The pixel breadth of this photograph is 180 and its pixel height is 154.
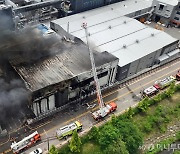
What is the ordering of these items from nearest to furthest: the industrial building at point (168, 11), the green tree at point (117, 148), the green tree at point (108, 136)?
the green tree at point (117, 148)
the green tree at point (108, 136)
the industrial building at point (168, 11)

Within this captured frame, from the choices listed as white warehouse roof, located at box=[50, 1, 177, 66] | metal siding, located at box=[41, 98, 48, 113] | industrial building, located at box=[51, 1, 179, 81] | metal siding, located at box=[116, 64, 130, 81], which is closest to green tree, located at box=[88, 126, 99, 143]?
metal siding, located at box=[41, 98, 48, 113]

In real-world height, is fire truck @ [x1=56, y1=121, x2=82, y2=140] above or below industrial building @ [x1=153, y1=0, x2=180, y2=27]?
below

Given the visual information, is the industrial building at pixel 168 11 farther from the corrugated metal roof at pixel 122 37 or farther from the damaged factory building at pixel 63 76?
the damaged factory building at pixel 63 76

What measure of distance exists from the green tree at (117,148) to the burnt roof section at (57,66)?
1510 cm

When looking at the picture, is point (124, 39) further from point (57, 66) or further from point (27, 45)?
point (27, 45)

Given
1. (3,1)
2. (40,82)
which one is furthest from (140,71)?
(3,1)

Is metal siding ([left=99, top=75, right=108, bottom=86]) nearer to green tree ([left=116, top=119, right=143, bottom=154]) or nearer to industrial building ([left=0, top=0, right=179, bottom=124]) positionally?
industrial building ([left=0, top=0, right=179, bottom=124])

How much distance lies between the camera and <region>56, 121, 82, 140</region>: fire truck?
154ft

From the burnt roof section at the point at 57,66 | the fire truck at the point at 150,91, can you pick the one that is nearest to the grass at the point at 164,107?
the fire truck at the point at 150,91

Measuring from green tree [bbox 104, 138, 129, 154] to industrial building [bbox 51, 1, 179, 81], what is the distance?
66.0 ft

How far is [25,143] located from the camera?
4475 cm

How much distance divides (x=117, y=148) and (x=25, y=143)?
15.9 metres

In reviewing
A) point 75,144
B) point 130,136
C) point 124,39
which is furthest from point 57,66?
point 124,39

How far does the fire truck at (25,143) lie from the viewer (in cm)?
4394
